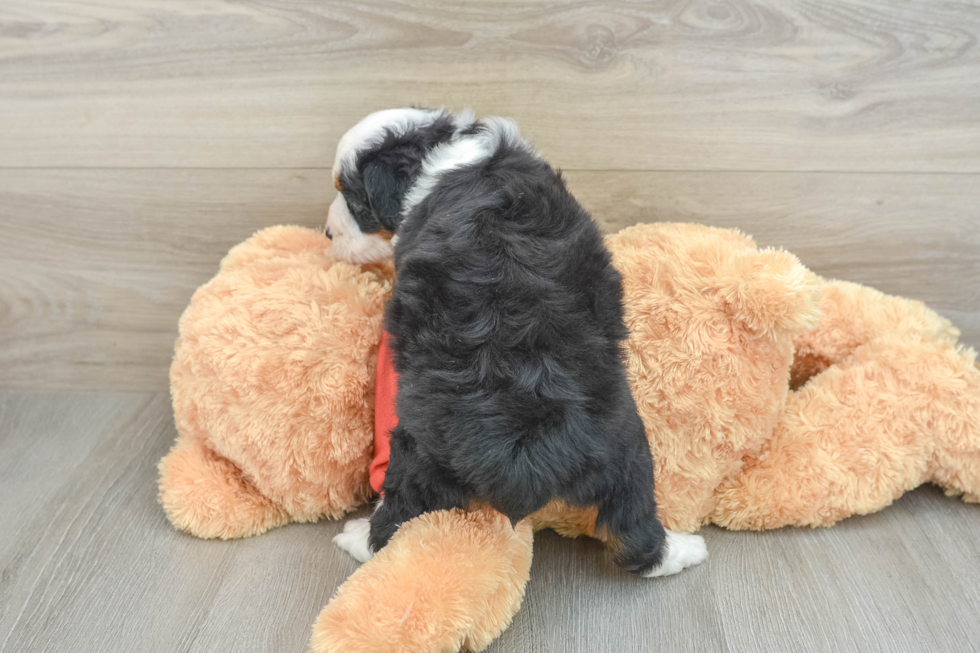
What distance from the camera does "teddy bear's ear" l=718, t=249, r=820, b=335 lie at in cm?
93

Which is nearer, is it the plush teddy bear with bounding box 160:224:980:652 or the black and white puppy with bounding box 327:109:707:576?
the black and white puppy with bounding box 327:109:707:576

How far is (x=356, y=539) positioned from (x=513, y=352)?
446 mm

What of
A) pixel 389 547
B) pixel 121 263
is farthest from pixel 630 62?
pixel 121 263

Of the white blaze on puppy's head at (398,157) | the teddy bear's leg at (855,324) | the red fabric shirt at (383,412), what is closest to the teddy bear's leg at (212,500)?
the red fabric shirt at (383,412)

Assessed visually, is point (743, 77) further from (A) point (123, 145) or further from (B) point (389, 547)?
(A) point (123, 145)

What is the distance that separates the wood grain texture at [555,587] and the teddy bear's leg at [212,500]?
0.08 ft

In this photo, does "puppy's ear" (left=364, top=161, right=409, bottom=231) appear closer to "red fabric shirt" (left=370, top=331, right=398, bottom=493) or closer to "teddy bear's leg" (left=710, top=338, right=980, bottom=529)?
"red fabric shirt" (left=370, top=331, right=398, bottom=493)

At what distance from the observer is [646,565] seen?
0.93 m

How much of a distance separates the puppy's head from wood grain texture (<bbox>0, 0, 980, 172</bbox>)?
0.24 meters

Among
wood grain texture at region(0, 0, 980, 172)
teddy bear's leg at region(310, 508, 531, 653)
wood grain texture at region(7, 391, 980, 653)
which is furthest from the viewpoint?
wood grain texture at region(0, 0, 980, 172)

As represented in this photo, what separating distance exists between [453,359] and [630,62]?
0.68 m

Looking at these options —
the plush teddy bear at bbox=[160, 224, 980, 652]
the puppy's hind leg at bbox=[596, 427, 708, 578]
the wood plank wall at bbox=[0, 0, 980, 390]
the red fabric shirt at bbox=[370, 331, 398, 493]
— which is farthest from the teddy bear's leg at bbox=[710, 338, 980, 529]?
the red fabric shirt at bbox=[370, 331, 398, 493]

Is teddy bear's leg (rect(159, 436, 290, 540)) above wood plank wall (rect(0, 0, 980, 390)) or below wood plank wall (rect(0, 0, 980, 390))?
below

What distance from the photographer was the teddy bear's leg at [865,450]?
1.04 m
